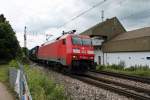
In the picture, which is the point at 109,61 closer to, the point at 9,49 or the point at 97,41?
the point at 97,41

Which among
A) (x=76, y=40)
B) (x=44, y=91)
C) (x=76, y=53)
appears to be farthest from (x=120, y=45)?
(x=44, y=91)

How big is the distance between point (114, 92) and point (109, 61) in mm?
34747

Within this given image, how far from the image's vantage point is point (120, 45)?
150 ft

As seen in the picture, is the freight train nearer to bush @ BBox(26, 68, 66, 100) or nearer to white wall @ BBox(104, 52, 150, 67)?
bush @ BBox(26, 68, 66, 100)

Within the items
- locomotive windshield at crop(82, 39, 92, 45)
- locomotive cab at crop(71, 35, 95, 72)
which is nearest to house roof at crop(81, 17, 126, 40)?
locomotive windshield at crop(82, 39, 92, 45)

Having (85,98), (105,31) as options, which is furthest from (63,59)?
(105,31)

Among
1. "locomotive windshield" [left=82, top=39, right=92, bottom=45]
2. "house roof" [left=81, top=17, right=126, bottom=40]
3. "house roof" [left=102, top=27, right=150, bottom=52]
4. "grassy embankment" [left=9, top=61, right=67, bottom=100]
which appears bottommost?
"grassy embankment" [left=9, top=61, right=67, bottom=100]

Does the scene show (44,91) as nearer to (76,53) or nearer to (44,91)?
(44,91)

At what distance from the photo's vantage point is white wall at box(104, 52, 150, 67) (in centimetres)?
3956

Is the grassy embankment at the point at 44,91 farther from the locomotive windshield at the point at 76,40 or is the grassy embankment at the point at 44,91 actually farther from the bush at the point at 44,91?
the locomotive windshield at the point at 76,40

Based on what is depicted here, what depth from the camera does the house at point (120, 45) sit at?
1587 inches

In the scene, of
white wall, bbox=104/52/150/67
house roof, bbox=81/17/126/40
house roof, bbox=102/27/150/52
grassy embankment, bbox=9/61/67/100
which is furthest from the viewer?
house roof, bbox=81/17/126/40

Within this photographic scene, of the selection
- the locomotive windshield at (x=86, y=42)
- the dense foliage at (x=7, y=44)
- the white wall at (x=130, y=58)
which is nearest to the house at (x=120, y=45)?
the white wall at (x=130, y=58)

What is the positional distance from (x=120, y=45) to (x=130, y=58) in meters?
3.84
